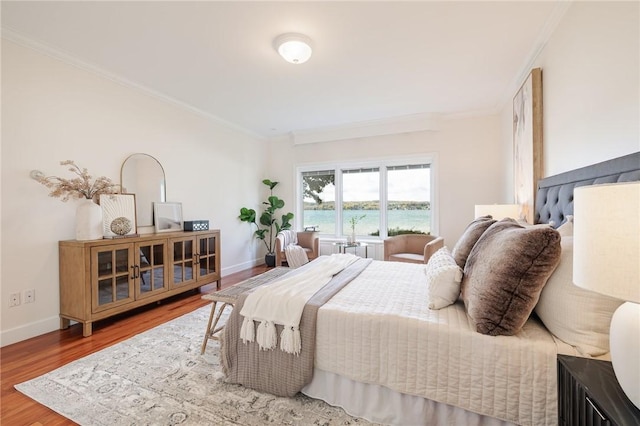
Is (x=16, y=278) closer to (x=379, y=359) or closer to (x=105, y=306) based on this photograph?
(x=105, y=306)

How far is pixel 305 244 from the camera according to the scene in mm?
4887

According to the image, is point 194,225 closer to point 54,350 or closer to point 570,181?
point 54,350

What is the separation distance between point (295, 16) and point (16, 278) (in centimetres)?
320

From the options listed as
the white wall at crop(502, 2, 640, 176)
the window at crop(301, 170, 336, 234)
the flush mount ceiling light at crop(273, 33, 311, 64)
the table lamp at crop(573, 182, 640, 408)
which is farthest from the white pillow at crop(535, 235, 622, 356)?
the window at crop(301, 170, 336, 234)

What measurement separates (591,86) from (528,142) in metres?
0.98

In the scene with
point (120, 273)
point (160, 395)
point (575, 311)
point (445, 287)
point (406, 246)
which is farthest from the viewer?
point (406, 246)

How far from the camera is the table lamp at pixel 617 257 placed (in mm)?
646

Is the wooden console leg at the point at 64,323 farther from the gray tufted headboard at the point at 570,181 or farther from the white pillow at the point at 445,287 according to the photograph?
the gray tufted headboard at the point at 570,181

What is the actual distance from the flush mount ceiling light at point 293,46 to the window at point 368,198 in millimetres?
2798

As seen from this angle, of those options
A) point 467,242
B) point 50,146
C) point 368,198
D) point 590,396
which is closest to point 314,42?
point 467,242

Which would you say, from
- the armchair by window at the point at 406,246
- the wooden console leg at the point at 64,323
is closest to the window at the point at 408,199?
the armchair by window at the point at 406,246

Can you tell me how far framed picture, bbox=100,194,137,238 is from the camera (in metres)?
2.77

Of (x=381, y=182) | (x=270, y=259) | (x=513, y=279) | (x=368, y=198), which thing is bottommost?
(x=270, y=259)

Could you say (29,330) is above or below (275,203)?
below
